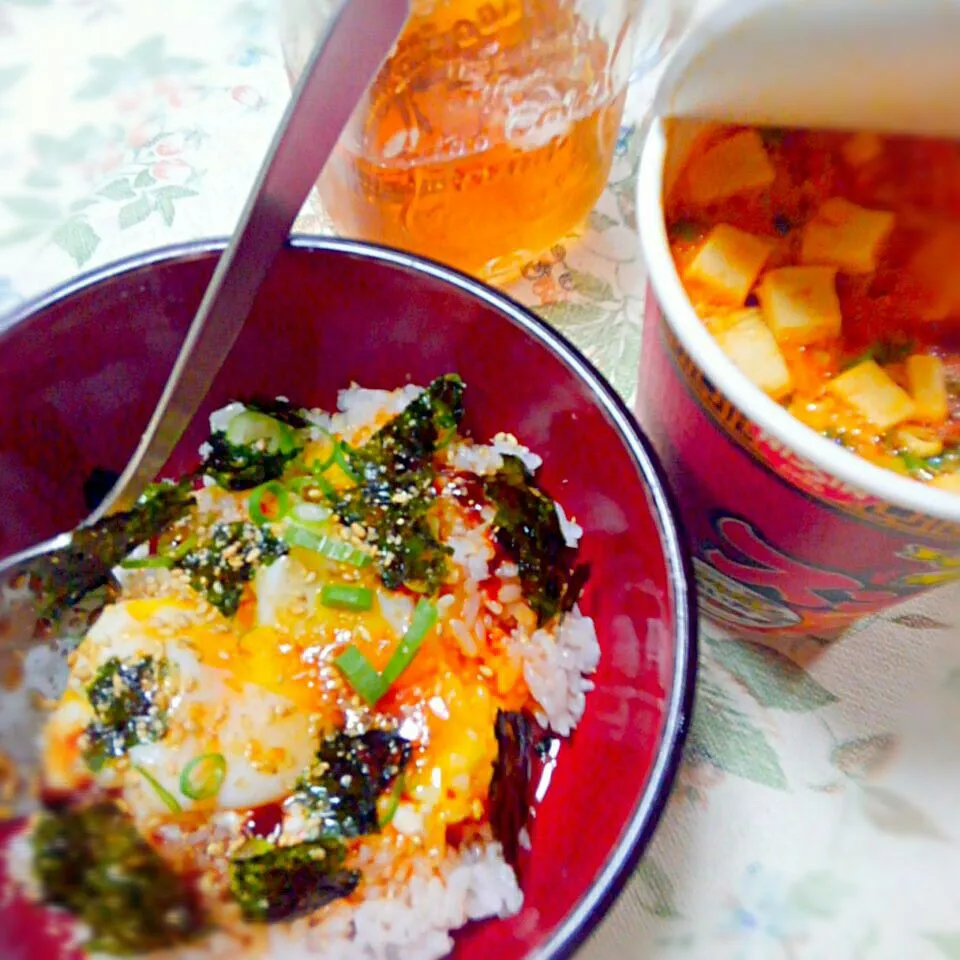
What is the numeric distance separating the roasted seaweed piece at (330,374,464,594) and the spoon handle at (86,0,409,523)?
18 cm

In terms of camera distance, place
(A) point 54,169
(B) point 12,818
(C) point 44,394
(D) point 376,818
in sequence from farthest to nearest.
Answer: (A) point 54,169
(C) point 44,394
(D) point 376,818
(B) point 12,818

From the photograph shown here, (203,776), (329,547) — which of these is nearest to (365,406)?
(329,547)

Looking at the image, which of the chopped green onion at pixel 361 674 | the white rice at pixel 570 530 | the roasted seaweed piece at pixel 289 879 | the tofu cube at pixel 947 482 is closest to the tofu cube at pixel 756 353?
the tofu cube at pixel 947 482

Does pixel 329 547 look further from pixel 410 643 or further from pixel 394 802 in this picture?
pixel 394 802

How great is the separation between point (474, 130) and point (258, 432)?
39 cm

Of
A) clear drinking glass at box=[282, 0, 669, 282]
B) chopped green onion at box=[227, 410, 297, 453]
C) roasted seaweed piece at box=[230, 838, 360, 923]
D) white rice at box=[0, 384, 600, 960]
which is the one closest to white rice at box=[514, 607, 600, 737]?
white rice at box=[0, 384, 600, 960]

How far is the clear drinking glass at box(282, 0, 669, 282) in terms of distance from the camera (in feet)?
3.16

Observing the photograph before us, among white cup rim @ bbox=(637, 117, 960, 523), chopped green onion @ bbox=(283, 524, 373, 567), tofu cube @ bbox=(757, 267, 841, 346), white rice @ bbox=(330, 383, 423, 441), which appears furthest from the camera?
white rice @ bbox=(330, 383, 423, 441)

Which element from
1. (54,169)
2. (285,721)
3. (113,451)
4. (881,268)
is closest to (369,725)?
(285,721)

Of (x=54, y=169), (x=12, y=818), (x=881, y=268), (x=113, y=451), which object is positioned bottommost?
(x=12, y=818)

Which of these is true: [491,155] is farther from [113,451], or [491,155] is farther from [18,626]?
[18,626]

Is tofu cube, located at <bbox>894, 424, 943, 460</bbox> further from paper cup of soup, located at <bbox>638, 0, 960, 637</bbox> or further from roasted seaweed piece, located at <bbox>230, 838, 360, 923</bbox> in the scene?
roasted seaweed piece, located at <bbox>230, 838, 360, 923</bbox>

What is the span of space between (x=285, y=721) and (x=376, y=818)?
0.12 meters

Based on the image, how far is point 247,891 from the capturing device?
76 cm
